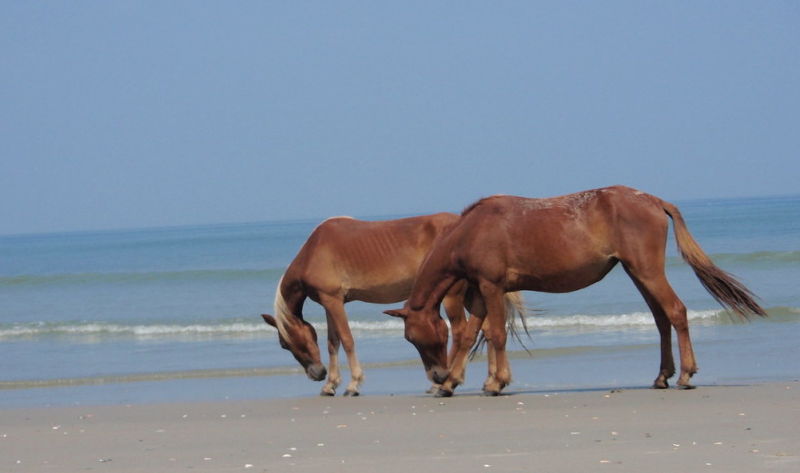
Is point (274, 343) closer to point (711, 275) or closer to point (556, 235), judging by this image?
point (556, 235)

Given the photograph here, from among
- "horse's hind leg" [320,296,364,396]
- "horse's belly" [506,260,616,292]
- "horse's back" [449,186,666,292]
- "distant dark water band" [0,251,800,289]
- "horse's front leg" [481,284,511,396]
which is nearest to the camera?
"horse's back" [449,186,666,292]

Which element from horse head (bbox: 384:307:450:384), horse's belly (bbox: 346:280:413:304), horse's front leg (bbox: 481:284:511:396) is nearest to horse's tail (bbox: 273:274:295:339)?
horse's belly (bbox: 346:280:413:304)

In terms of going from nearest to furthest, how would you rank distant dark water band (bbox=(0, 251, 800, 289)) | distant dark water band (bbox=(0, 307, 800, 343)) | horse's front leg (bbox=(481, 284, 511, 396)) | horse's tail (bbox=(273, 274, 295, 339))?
1. horse's front leg (bbox=(481, 284, 511, 396))
2. horse's tail (bbox=(273, 274, 295, 339))
3. distant dark water band (bbox=(0, 307, 800, 343))
4. distant dark water band (bbox=(0, 251, 800, 289))

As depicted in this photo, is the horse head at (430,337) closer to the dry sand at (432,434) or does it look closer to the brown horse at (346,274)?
the dry sand at (432,434)

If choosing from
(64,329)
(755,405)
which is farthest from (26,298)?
(755,405)

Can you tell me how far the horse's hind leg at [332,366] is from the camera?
31.7ft

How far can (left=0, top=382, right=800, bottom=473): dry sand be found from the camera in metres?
5.87

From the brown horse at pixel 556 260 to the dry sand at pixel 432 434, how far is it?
445 mm

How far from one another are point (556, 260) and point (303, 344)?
2.49 meters

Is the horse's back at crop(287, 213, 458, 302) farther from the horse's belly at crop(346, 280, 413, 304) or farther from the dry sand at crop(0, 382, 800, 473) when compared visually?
the dry sand at crop(0, 382, 800, 473)

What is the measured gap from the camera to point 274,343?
613 inches

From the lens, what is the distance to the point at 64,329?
19.4m

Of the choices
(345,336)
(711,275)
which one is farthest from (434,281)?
(711,275)

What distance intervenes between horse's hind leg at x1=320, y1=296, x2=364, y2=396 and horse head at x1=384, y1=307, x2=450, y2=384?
0.75m
